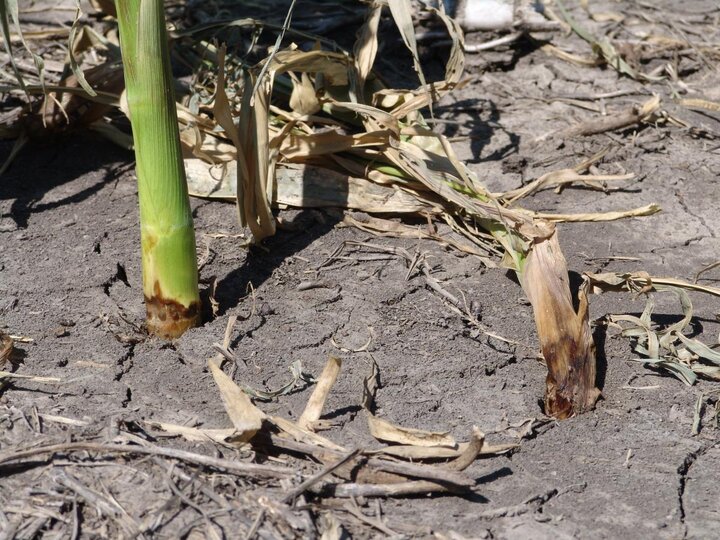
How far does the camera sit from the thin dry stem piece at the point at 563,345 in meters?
1.99

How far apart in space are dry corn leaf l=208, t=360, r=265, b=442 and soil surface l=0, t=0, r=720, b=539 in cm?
9

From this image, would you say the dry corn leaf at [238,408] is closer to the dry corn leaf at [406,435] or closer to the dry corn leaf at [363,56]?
the dry corn leaf at [406,435]

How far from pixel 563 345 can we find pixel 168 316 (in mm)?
963

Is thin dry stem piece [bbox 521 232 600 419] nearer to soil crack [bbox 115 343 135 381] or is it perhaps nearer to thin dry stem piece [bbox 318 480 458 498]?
thin dry stem piece [bbox 318 480 458 498]

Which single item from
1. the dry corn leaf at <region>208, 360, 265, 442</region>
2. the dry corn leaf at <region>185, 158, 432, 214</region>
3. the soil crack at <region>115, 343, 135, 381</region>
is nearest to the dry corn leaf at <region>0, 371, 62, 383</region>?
the soil crack at <region>115, 343, 135, 381</region>

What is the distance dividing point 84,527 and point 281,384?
23.0 inches

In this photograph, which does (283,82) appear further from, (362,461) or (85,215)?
(362,461)

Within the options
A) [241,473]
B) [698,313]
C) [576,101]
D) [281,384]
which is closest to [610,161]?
[576,101]

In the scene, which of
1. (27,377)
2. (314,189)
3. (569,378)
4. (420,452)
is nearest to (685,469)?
(569,378)

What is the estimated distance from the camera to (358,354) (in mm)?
2148

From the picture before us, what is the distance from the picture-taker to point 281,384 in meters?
2.03

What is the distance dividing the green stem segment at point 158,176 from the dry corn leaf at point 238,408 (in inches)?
10.0

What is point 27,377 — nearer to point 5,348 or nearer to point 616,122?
point 5,348

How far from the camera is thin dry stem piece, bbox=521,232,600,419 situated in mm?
1990
